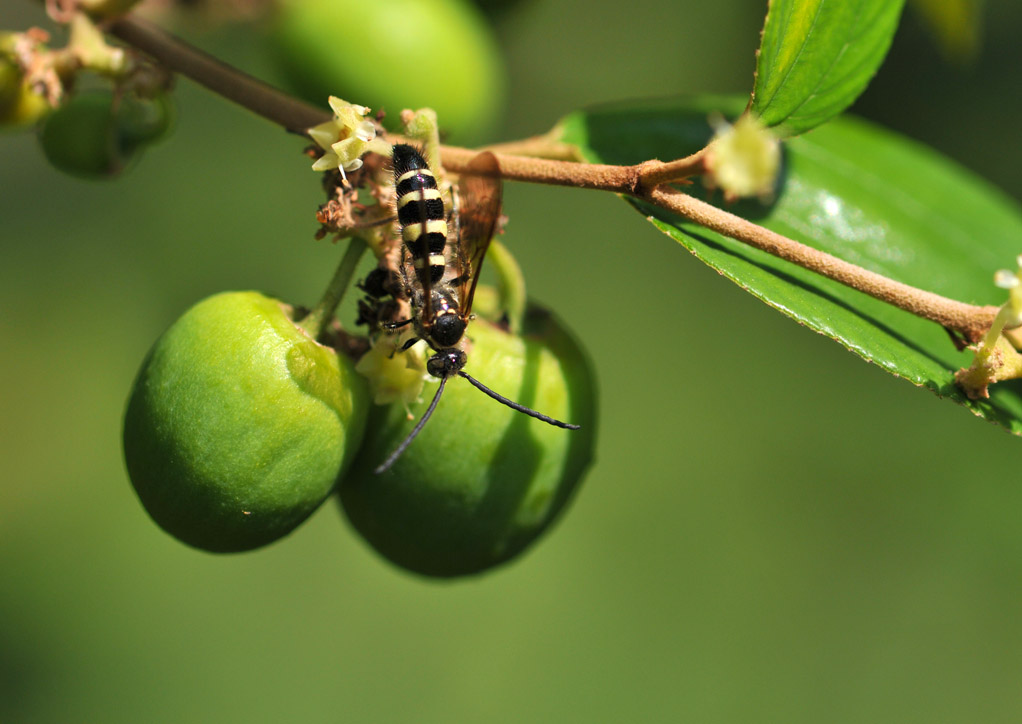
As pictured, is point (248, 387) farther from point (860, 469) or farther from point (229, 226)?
point (860, 469)

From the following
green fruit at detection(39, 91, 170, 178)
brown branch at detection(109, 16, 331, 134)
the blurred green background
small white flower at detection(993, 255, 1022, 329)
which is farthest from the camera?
the blurred green background

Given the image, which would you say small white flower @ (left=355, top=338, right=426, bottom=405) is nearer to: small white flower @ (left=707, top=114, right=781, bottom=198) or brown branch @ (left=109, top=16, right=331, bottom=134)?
brown branch @ (left=109, top=16, right=331, bottom=134)

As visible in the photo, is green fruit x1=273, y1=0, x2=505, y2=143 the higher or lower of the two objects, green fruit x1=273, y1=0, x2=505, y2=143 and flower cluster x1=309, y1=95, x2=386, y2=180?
the higher

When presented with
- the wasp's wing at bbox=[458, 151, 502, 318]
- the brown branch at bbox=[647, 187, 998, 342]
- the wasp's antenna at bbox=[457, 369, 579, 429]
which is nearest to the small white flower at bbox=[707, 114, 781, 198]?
the brown branch at bbox=[647, 187, 998, 342]

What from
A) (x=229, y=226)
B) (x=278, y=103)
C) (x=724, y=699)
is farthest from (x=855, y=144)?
(x=724, y=699)

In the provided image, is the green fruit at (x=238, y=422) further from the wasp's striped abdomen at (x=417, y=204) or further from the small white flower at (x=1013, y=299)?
the small white flower at (x=1013, y=299)

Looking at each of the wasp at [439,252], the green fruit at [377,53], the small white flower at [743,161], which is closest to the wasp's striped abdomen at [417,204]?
the wasp at [439,252]
